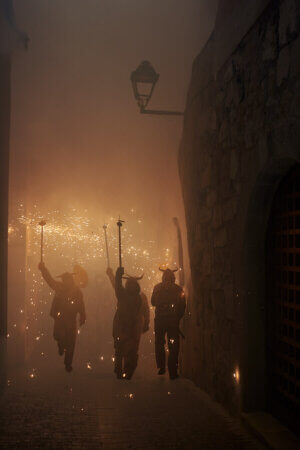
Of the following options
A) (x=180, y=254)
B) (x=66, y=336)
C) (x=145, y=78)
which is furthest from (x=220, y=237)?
(x=180, y=254)

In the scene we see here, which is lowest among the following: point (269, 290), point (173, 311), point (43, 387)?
point (43, 387)

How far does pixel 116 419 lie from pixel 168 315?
9.98 feet

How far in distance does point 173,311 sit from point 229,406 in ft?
9.14

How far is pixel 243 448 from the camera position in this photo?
3.99m

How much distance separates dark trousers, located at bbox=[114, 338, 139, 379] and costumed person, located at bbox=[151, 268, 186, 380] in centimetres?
33

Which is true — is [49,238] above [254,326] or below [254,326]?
above

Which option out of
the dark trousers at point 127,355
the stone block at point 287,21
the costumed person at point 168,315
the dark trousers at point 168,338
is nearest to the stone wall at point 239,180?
the stone block at point 287,21

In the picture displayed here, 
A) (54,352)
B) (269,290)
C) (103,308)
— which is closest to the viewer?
(269,290)

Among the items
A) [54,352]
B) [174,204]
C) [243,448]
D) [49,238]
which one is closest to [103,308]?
[54,352]

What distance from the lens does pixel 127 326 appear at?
316 inches

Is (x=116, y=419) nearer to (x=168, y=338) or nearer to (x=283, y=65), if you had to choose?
(x=168, y=338)

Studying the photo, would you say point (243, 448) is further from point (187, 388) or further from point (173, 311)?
point (173, 311)

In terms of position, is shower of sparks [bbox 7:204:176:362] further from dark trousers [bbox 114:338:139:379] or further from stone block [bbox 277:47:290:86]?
stone block [bbox 277:47:290:86]

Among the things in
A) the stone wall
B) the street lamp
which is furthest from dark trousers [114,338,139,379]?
the street lamp
